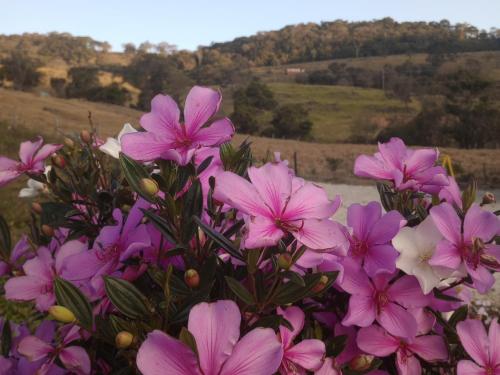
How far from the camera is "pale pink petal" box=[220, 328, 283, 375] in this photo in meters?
0.55

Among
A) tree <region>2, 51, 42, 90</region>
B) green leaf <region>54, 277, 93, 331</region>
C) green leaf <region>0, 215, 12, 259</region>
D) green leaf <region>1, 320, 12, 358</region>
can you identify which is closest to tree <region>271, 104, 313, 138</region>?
tree <region>2, 51, 42, 90</region>

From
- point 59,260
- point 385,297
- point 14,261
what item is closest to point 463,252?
point 385,297

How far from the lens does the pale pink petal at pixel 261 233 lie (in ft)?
1.96

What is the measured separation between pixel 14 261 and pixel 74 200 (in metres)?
0.20

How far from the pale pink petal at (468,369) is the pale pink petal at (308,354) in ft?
0.65

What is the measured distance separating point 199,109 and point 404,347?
501 mm

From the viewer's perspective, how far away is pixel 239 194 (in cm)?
65

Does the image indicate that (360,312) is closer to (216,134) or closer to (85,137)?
(216,134)

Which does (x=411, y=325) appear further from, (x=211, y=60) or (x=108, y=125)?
(x=211, y=60)

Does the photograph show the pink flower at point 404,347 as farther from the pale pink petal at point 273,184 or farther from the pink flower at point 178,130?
the pink flower at point 178,130

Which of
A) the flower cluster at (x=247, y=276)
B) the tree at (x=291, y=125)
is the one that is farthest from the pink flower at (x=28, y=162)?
the tree at (x=291, y=125)

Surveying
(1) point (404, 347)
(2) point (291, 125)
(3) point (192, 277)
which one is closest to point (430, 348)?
(1) point (404, 347)

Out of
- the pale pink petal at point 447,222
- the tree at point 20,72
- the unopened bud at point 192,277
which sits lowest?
the unopened bud at point 192,277

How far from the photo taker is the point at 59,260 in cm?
84
